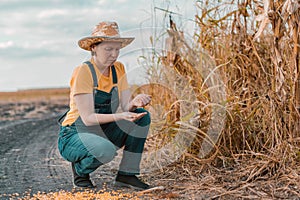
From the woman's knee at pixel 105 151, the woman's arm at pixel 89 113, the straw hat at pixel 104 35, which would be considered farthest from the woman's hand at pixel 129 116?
the straw hat at pixel 104 35

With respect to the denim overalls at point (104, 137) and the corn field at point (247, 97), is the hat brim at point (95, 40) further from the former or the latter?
the corn field at point (247, 97)

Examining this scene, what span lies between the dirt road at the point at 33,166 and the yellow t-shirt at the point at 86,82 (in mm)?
473

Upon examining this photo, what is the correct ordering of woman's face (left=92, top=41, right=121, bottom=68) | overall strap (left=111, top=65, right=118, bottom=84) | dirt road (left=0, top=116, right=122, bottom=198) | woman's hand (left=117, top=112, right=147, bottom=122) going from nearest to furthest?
woman's hand (left=117, top=112, right=147, bottom=122) → woman's face (left=92, top=41, right=121, bottom=68) → overall strap (left=111, top=65, right=118, bottom=84) → dirt road (left=0, top=116, right=122, bottom=198)

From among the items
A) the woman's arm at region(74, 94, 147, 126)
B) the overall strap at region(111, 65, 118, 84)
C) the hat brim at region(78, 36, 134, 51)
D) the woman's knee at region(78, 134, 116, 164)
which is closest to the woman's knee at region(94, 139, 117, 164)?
the woman's knee at region(78, 134, 116, 164)

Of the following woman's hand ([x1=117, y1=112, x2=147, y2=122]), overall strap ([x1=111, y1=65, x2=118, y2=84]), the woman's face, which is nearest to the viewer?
woman's hand ([x1=117, y1=112, x2=147, y2=122])

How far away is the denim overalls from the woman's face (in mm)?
83

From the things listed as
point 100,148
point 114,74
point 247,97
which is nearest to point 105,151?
point 100,148

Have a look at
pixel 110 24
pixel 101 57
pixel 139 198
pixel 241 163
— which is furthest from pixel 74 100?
pixel 241 163

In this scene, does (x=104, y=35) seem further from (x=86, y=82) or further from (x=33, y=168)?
(x=33, y=168)

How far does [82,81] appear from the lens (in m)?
2.96

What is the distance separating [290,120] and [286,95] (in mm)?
168

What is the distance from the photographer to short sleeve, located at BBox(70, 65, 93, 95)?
2945 millimetres

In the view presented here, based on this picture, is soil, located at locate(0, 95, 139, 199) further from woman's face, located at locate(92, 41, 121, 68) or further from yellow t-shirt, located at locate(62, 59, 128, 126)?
woman's face, located at locate(92, 41, 121, 68)

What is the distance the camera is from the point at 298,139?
9.66 ft
